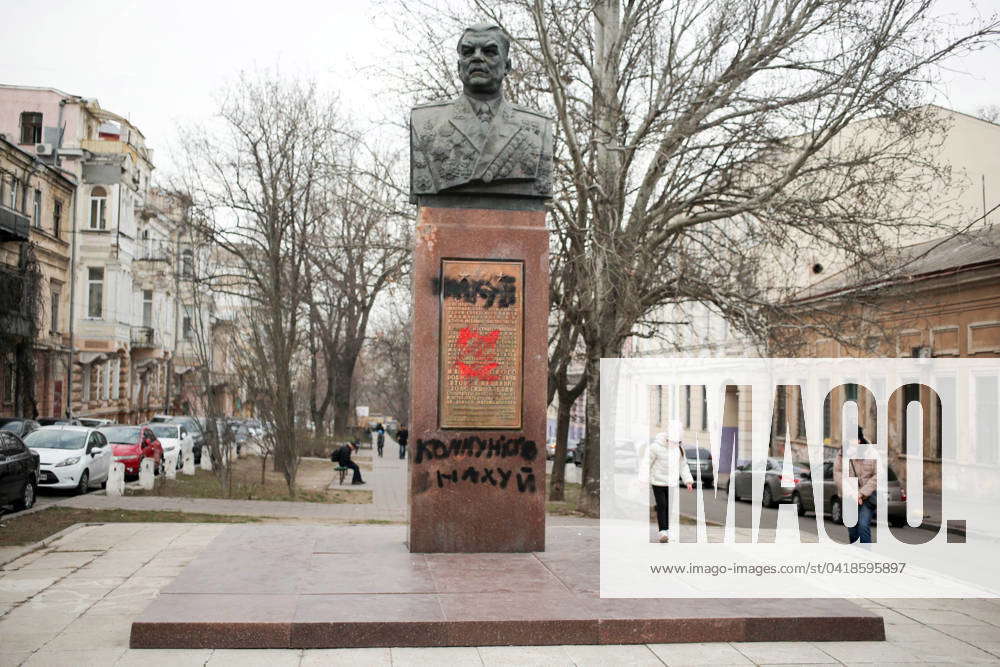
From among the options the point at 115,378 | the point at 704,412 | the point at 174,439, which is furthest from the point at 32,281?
the point at 704,412

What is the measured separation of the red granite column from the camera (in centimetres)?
903

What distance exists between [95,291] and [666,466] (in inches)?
1546

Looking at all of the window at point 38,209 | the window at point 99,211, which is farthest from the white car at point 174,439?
the window at point 99,211

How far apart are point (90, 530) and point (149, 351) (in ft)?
134

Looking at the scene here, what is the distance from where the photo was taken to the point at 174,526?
42.6ft

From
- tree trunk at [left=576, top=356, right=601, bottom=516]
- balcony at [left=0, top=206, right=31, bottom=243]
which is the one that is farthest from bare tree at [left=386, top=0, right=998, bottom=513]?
balcony at [left=0, top=206, right=31, bottom=243]

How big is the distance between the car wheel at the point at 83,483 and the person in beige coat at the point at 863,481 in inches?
626

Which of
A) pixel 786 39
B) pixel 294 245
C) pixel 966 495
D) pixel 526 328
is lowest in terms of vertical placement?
pixel 966 495

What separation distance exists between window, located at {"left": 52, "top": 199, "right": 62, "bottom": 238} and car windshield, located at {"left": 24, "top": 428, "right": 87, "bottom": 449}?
2195 centimetres

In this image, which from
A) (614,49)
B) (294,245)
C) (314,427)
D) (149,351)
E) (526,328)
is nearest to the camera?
(526,328)

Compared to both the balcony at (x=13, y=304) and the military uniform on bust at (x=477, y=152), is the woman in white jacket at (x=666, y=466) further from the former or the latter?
the balcony at (x=13, y=304)

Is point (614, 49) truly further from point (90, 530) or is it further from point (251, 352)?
point (90, 530)

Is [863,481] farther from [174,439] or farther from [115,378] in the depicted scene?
[115,378]

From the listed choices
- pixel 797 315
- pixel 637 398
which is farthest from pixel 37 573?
pixel 637 398
